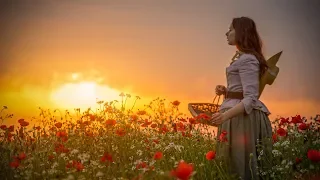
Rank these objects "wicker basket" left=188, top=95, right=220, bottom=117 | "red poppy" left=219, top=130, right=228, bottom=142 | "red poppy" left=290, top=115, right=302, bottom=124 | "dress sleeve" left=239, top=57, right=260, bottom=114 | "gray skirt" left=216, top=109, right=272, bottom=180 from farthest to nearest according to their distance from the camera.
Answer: "red poppy" left=290, top=115, right=302, bottom=124
"wicker basket" left=188, top=95, right=220, bottom=117
"gray skirt" left=216, top=109, right=272, bottom=180
"red poppy" left=219, top=130, right=228, bottom=142
"dress sleeve" left=239, top=57, right=260, bottom=114

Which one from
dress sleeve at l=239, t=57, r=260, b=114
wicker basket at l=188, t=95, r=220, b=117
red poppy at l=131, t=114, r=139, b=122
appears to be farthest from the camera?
red poppy at l=131, t=114, r=139, b=122

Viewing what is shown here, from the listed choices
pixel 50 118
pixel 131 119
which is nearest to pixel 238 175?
pixel 131 119

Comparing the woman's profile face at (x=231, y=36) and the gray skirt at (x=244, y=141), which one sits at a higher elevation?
the woman's profile face at (x=231, y=36)

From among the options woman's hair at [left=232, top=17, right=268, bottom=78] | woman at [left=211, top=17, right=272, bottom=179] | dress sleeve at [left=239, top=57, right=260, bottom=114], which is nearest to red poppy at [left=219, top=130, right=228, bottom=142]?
woman at [left=211, top=17, right=272, bottom=179]

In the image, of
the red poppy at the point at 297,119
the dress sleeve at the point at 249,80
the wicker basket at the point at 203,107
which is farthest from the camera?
the red poppy at the point at 297,119

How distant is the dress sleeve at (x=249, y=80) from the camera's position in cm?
434

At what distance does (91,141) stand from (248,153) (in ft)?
9.83

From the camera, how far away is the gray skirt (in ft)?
15.2

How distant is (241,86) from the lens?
4531 millimetres

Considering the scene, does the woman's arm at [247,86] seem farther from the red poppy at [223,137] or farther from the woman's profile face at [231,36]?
the woman's profile face at [231,36]

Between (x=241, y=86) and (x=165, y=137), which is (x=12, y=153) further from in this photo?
(x=241, y=86)

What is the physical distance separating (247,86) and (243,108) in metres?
0.22

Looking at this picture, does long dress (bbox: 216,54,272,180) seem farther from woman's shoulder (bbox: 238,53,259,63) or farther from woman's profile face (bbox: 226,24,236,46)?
woman's profile face (bbox: 226,24,236,46)

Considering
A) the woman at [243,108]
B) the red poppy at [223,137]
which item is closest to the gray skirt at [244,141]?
the woman at [243,108]
